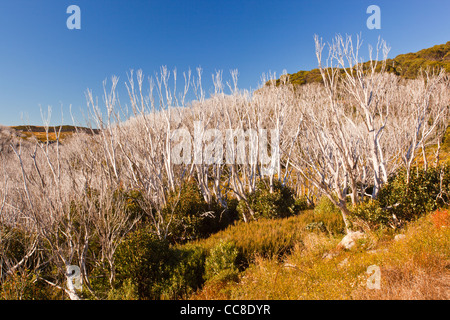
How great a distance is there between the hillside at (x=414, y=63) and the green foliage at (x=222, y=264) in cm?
2891

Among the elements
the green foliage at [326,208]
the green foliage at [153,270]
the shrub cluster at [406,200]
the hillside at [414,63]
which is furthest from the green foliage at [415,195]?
the hillside at [414,63]

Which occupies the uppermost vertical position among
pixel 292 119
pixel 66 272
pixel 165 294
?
pixel 292 119

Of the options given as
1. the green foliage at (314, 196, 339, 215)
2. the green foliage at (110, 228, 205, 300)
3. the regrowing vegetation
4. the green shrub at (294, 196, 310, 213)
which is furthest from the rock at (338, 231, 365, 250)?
the green shrub at (294, 196, 310, 213)

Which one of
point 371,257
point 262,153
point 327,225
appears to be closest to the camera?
point 371,257

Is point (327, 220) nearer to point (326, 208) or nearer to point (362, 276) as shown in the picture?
point (326, 208)

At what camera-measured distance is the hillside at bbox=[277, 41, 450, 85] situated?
26.0 meters

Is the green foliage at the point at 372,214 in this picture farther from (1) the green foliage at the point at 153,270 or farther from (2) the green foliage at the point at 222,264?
(1) the green foliage at the point at 153,270

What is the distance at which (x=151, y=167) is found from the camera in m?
8.65

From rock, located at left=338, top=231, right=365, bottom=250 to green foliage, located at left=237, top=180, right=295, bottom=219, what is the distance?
3930mm

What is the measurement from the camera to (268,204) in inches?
398

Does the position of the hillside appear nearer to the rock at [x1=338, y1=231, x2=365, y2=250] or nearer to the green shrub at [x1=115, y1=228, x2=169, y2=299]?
the rock at [x1=338, y1=231, x2=365, y2=250]
